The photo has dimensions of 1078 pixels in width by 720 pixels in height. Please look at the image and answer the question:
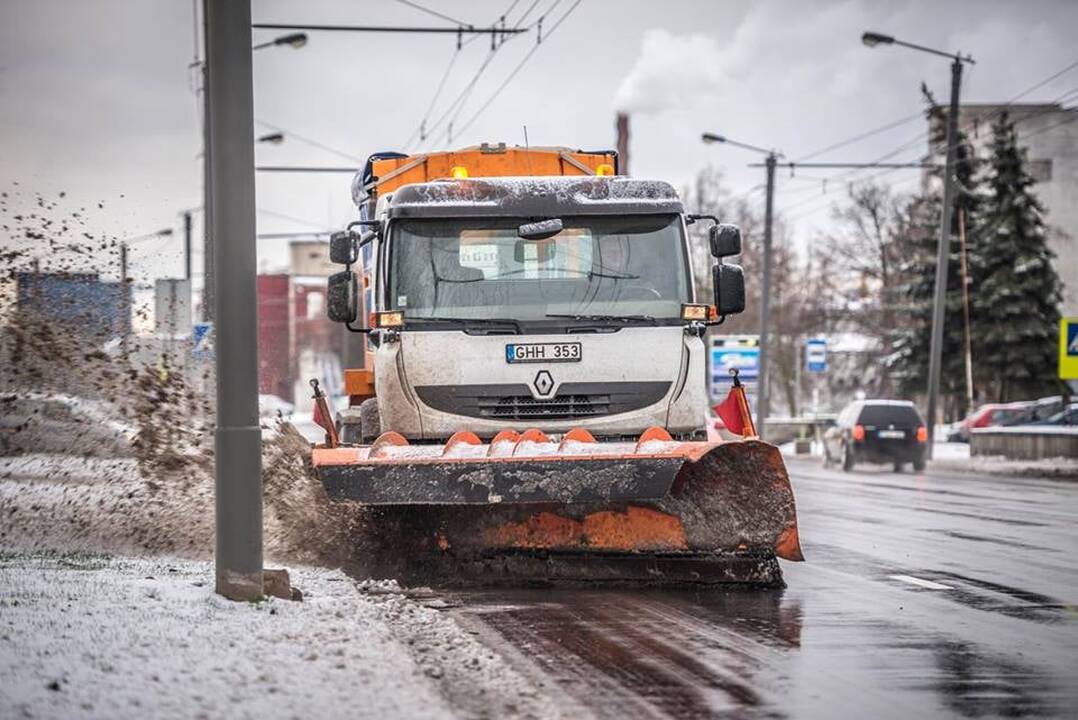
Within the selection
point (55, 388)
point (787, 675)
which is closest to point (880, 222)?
point (55, 388)

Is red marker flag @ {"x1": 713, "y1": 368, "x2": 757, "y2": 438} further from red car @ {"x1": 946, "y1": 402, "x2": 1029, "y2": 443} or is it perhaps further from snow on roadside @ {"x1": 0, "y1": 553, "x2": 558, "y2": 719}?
red car @ {"x1": 946, "y1": 402, "x2": 1029, "y2": 443}

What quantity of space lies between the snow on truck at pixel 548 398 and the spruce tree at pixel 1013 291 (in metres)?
42.3

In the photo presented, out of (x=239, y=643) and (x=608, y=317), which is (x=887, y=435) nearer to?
(x=608, y=317)

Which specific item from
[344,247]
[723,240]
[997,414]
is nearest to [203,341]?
[344,247]

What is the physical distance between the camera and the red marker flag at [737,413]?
37.4 ft

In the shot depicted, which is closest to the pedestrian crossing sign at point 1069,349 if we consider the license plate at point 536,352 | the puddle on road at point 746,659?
the license plate at point 536,352

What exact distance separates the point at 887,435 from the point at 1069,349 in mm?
6331

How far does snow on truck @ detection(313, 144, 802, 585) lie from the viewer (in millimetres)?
9375

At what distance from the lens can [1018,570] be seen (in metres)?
11.4

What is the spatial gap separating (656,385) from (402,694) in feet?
16.9

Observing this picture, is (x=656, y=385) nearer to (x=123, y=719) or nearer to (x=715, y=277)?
(x=715, y=277)

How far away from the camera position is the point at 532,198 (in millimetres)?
11156

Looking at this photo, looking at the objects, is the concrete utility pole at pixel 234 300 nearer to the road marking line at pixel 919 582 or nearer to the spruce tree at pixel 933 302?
the road marking line at pixel 919 582

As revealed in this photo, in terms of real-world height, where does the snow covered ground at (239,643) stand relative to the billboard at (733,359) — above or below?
below
